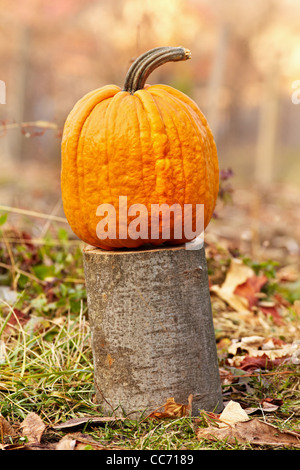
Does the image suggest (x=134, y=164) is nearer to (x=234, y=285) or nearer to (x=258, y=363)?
(x=258, y=363)

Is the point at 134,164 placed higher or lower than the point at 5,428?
higher

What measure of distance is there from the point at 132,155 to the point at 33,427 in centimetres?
111

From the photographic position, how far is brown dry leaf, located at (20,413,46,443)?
6.36ft

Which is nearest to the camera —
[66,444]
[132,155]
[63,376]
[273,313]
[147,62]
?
[66,444]

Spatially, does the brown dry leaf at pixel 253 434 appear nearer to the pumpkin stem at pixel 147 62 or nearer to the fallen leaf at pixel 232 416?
the fallen leaf at pixel 232 416

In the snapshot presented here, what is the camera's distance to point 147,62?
2129 mm

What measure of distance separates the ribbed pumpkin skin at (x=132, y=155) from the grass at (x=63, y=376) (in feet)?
2.32

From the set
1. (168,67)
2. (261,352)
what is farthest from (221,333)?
(168,67)

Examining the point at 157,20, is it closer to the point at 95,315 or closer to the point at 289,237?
the point at 289,237

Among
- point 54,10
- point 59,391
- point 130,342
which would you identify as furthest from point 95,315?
point 54,10

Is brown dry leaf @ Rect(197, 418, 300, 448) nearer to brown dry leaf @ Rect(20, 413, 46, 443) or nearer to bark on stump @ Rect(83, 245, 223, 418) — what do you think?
bark on stump @ Rect(83, 245, 223, 418)

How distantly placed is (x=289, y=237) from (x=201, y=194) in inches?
180

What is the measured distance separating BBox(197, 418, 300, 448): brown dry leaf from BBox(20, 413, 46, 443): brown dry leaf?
1.95ft

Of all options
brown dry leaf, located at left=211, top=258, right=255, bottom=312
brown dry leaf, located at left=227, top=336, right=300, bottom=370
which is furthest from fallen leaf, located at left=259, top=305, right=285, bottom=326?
brown dry leaf, located at left=227, top=336, right=300, bottom=370
